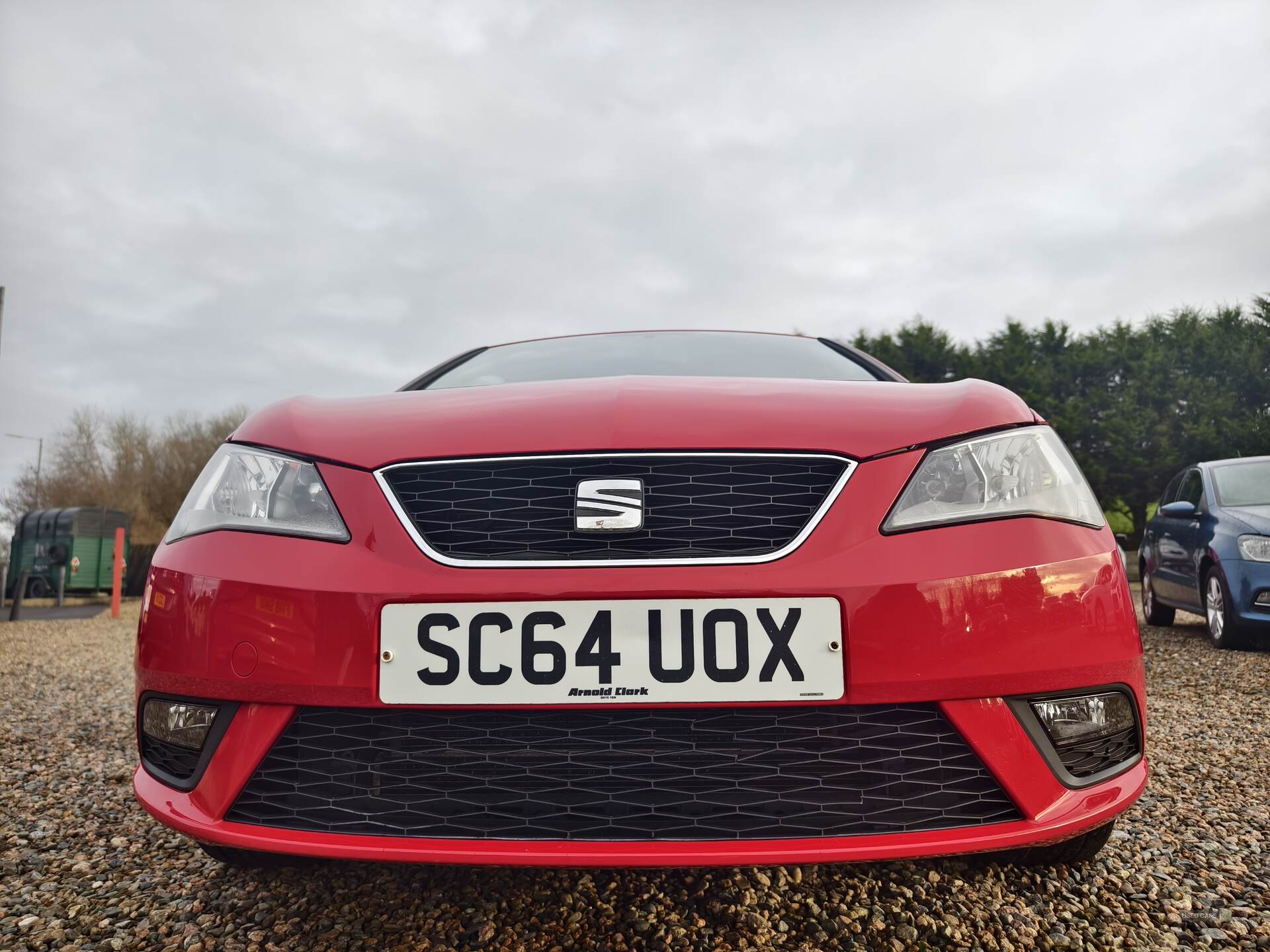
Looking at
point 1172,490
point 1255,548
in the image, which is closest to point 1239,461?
point 1172,490

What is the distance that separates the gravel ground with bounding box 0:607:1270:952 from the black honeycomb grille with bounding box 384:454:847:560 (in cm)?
73

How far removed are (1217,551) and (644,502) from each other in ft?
18.5

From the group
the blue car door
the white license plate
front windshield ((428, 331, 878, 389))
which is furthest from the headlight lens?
the white license plate

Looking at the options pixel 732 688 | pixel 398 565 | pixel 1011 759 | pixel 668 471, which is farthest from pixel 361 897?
pixel 1011 759

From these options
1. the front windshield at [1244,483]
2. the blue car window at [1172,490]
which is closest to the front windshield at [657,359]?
the front windshield at [1244,483]

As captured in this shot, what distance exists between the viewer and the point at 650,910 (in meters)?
1.66

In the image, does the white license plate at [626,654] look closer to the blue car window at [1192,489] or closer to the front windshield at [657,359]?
the front windshield at [657,359]

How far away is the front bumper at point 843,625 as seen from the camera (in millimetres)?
1269

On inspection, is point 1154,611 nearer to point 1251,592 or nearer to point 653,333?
point 1251,592

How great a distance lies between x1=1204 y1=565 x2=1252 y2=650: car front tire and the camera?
5.32m

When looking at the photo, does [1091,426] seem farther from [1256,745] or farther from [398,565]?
[398,565]

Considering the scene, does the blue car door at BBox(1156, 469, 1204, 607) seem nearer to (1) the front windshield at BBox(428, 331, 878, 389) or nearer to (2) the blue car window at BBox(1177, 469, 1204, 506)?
(2) the blue car window at BBox(1177, 469, 1204, 506)

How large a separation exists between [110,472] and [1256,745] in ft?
116

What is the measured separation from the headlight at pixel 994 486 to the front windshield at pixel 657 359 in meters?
0.82
